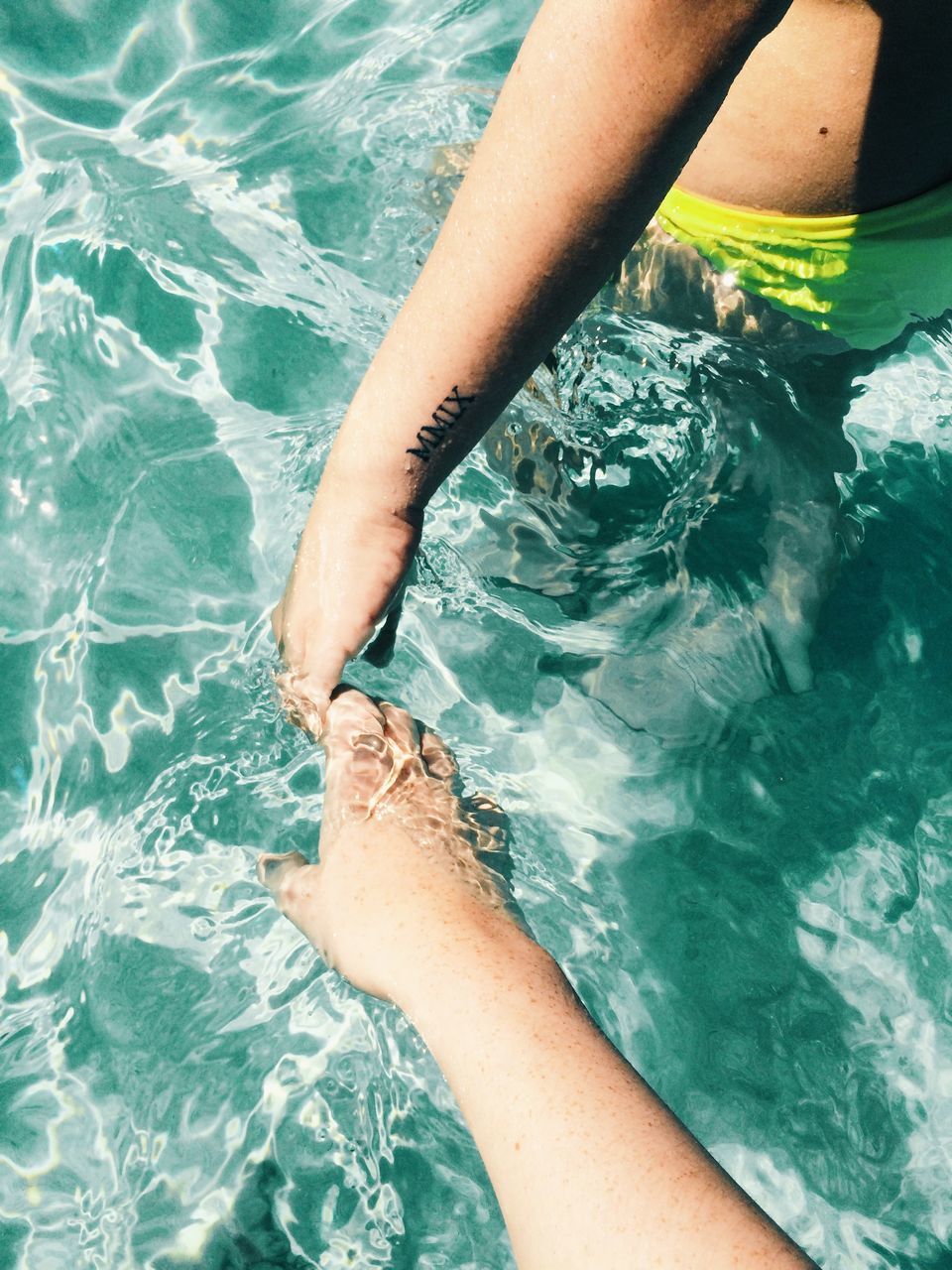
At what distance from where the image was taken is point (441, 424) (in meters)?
1.71

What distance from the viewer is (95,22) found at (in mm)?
3375

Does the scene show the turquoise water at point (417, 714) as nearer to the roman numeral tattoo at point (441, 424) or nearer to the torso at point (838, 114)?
the torso at point (838, 114)

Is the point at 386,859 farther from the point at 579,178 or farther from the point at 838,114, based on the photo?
the point at 838,114

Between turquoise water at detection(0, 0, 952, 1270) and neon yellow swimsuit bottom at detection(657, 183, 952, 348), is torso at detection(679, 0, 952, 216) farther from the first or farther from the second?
turquoise water at detection(0, 0, 952, 1270)

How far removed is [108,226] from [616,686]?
5.80 ft

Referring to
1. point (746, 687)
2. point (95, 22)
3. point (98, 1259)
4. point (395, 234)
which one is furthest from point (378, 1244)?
point (95, 22)

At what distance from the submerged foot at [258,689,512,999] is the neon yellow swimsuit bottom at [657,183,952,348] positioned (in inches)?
44.2

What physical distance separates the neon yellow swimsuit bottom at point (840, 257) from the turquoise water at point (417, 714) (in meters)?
0.14

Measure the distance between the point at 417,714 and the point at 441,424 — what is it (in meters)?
0.84

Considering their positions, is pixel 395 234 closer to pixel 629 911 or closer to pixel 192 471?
pixel 192 471

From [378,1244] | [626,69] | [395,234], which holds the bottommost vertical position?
[378,1244]

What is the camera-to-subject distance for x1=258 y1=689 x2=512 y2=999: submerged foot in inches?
57.5

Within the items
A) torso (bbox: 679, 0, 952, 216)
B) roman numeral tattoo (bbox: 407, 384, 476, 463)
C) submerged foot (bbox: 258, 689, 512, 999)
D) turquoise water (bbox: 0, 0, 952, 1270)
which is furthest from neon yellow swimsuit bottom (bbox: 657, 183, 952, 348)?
submerged foot (bbox: 258, 689, 512, 999)

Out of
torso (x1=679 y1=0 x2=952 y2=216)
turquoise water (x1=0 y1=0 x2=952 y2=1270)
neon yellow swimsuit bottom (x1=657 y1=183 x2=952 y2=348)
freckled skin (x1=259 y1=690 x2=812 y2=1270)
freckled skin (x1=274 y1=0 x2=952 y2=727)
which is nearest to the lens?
freckled skin (x1=259 y1=690 x2=812 y2=1270)
